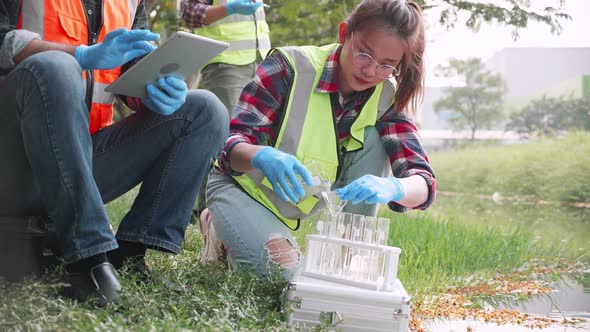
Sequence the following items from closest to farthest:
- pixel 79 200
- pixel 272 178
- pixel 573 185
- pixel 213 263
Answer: pixel 79 200, pixel 272 178, pixel 213 263, pixel 573 185

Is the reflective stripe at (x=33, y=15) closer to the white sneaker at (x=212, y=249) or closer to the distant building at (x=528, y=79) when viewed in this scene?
the white sneaker at (x=212, y=249)

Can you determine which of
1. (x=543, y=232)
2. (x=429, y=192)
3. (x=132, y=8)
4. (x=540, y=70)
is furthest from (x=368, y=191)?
(x=540, y=70)

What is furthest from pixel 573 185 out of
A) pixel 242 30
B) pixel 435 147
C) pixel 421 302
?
pixel 421 302

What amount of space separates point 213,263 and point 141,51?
763mm

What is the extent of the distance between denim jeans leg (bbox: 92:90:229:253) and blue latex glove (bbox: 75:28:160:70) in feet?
0.74

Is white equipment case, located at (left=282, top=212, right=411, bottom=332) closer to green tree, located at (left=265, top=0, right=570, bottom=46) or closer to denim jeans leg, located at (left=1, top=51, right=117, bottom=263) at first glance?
denim jeans leg, located at (left=1, top=51, right=117, bottom=263)

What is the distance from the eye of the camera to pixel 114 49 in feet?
6.81


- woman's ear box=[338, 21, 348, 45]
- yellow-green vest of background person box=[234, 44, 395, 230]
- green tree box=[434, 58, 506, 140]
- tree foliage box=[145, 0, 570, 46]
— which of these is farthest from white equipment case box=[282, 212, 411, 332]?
green tree box=[434, 58, 506, 140]

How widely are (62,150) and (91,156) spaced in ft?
0.29

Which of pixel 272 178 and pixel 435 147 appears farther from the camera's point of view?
pixel 435 147

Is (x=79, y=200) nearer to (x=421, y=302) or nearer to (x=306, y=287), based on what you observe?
(x=306, y=287)

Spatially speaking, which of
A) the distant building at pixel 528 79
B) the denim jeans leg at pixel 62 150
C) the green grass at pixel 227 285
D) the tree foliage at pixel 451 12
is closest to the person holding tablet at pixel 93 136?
the denim jeans leg at pixel 62 150

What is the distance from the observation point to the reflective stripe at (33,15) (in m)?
2.16

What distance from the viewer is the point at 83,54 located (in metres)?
2.11
